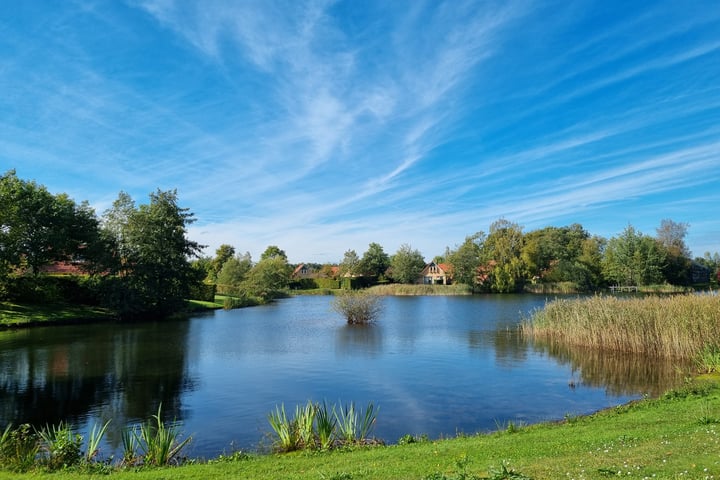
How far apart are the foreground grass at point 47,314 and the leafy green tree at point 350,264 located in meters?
62.5

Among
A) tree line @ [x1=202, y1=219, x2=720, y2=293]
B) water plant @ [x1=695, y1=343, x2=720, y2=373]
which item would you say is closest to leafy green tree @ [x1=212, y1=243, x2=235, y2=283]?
tree line @ [x1=202, y1=219, x2=720, y2=293]

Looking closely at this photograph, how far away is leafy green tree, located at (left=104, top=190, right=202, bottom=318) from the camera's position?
39906mm

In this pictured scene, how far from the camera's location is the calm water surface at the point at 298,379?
12.5 metres

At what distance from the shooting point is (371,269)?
99500mm

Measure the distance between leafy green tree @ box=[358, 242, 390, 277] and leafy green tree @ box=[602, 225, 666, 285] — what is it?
4326 cm

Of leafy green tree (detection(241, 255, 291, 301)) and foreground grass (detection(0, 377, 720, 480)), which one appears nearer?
foreground grass (detection(0, 377, 720, 480))

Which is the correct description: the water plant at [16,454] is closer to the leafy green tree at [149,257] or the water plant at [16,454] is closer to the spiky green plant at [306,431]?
the spiky green plant at [306,431]

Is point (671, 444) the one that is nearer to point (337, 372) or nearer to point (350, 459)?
point (350, 459)

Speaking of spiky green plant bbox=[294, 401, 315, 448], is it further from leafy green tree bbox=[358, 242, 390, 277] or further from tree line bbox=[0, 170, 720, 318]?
leafy green tree bbox=[358, 242, 390, 277]

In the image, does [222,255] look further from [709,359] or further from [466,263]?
[709,359]

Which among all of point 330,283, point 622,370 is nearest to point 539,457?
point 622,370

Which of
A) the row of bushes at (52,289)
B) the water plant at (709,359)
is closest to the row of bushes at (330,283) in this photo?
the row of bushes at (52,289)

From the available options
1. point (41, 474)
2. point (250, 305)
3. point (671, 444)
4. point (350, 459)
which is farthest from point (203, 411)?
point (250, 305)

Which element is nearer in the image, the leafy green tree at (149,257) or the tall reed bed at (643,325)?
the tall reed bed at (643,325)
